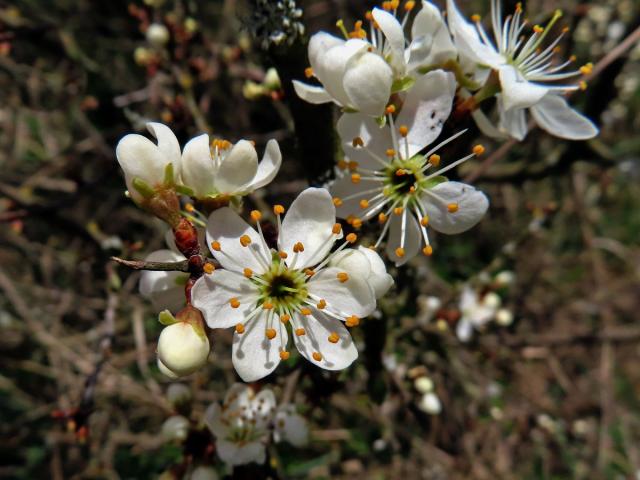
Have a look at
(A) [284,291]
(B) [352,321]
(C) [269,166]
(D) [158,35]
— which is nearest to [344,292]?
(B) [352,321]

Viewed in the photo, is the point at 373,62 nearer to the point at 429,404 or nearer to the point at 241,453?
the point at 241,453

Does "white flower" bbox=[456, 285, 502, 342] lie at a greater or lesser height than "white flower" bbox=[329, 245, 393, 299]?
lesser

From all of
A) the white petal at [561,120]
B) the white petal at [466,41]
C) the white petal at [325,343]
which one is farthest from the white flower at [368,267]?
the white petal at [561,120]

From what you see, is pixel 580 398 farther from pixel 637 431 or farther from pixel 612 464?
pixel 637 431

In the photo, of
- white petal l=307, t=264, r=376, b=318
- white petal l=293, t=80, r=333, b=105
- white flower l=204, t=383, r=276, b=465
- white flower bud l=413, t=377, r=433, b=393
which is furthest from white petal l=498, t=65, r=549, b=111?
white flower bud l=413, t=377, r=433, b=393

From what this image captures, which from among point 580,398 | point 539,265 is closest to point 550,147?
point 539,265

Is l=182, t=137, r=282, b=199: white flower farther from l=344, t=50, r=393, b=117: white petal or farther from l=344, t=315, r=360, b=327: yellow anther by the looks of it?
l=344, t=315, r=360, b=327: yellow anther
